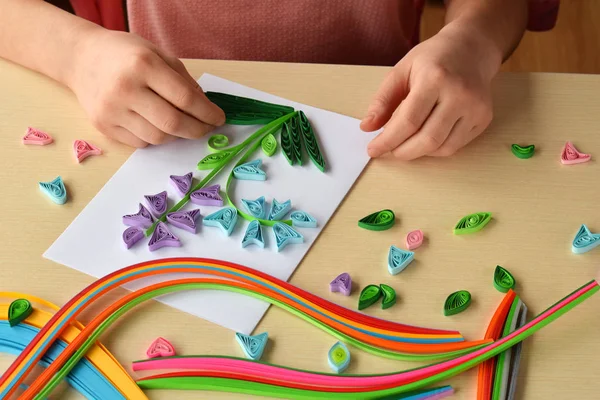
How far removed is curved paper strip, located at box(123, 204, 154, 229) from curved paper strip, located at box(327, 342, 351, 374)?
0.21 meters

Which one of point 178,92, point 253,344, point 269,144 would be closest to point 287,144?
point 269,144

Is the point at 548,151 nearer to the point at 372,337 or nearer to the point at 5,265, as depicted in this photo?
the point at 372,337

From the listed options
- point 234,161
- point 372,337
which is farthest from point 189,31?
point 372,337

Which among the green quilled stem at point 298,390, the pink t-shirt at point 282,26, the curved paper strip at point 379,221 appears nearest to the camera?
the green quilled stem at point 298,390

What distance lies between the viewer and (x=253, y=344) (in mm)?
512

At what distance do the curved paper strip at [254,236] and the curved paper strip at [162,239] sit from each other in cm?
6

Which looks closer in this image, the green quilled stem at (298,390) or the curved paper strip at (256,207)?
the green quilled stem at (298,390)

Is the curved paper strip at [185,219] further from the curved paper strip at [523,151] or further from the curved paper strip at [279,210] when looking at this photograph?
the curved paper strip at [523,151]

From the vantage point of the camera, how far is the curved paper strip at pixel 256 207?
0.60 metres

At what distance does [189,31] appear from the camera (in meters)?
0.88

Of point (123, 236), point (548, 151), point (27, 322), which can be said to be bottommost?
point (27, 322)

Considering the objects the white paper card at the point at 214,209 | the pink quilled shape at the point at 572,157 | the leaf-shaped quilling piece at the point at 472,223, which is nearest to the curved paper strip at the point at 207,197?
the white paper card at the point at 214,209

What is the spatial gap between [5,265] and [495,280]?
1.39 feet

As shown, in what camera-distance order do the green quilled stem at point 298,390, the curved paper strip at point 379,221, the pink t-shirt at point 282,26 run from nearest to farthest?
the green quilled stem at point 298,390, the curved paper strip at point 379,221, the pink t-shirt at point 282,26
